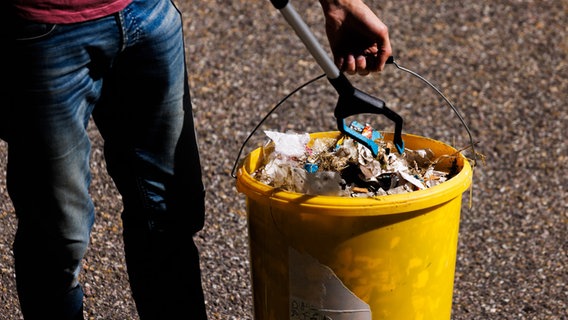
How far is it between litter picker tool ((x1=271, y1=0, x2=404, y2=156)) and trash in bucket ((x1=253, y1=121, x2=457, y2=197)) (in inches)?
3.0

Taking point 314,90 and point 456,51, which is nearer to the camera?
point 314,90

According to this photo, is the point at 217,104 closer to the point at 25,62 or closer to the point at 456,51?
the point at 456,51

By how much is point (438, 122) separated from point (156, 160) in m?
2.41

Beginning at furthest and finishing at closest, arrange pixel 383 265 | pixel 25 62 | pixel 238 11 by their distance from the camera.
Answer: pixel 238 11 → pixel 383 265 → pixel 25 62

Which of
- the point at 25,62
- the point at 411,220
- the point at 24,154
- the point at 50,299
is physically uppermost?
the point at 25,62

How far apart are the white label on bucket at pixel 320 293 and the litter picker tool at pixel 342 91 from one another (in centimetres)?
34

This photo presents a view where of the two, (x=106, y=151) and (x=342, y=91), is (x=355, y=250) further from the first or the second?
(x=106, y=151)

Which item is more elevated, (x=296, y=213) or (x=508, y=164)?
(x=296, y=213)

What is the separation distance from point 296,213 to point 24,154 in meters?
0.64

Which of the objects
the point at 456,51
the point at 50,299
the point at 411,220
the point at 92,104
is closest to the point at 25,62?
the point at 92,104

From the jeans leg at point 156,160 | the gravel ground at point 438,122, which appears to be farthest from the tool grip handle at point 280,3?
the gravel ground at point 438,122

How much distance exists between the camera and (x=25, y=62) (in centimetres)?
180

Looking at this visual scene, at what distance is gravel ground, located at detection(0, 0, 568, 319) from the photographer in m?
3.09

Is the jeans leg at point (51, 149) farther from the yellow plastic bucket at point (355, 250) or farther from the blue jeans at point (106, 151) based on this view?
the yellow plastic bucket at point (355, 250)
